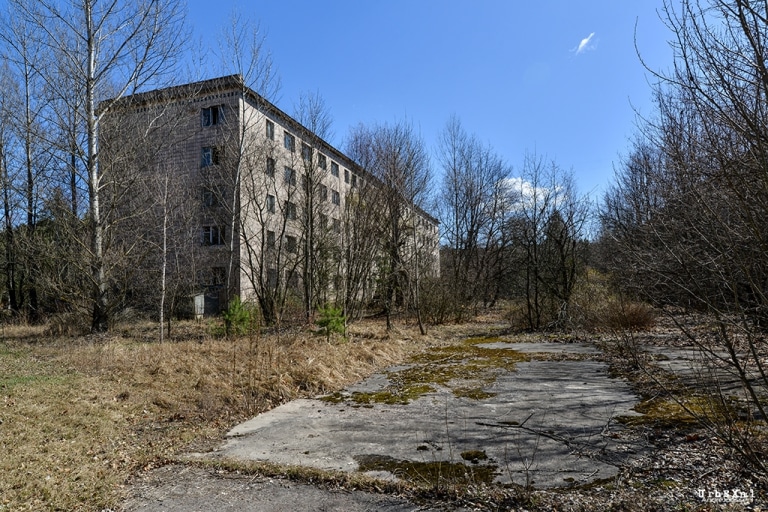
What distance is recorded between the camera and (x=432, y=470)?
12.5ft

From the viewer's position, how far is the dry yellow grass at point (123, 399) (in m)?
3.91

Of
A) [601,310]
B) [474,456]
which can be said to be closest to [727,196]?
[474,456]

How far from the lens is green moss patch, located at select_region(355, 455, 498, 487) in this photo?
11.6 ft

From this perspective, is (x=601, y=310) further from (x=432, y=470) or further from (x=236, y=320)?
(x=432, y=470)

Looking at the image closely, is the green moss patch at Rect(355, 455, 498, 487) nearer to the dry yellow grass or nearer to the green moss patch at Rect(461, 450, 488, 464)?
the green moss patch at Rect(461, 450, 488, 464)

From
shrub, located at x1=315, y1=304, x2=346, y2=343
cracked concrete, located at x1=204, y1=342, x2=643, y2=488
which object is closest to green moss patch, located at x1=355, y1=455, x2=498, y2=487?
cracked concrete, located at x1=204, y1=342, x2=643, y2=488

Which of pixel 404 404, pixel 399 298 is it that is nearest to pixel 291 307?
pixel 399 298

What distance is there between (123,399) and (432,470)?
506 cm

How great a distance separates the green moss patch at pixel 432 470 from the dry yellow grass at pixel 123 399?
2.00 metres

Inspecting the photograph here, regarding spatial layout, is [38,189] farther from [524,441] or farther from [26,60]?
[524,441]

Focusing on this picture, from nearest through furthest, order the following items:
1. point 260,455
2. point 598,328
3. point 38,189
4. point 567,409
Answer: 1. point 260,455
2. point 567,409
3. point 598,328
4. point 38,189

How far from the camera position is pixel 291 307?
18.5 meters

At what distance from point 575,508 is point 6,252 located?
28.8m

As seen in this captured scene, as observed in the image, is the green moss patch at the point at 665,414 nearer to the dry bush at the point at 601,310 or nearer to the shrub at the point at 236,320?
the dry bush at the point at 601,310
